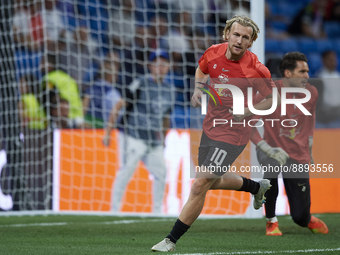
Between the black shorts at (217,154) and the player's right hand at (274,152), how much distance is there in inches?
35.6

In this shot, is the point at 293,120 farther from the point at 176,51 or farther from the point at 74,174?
the point at 176,51

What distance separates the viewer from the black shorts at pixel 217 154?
3.58 meters

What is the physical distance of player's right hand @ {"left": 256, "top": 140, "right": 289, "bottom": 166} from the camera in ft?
15.0

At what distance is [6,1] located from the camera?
7500mm

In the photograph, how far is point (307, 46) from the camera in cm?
1183

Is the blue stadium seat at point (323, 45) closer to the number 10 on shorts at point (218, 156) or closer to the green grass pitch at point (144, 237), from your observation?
the green grass pitch at point (144, 237)

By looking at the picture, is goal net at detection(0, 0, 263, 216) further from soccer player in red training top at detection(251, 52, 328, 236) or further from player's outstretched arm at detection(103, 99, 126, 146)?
soccer player in red training top at detection(251, 52, 328, 236)

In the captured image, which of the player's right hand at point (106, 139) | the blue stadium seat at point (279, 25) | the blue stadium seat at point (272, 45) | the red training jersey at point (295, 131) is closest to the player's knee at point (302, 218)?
the red training jersey at point (295, 131)

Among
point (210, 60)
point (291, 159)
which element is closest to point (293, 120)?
point (291, 159)

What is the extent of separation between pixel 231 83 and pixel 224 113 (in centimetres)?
21

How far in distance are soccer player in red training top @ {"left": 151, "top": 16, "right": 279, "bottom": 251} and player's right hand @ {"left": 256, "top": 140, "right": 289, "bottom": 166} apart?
0.80m

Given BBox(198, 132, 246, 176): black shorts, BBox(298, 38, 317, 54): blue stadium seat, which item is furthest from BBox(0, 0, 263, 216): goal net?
BBox(298, 38, 317, 54): blue stadium seat

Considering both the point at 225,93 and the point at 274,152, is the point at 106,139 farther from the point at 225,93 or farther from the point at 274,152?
the point at 225,93

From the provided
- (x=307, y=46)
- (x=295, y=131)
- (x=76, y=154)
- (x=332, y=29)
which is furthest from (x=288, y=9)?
(x=295, y=131)
